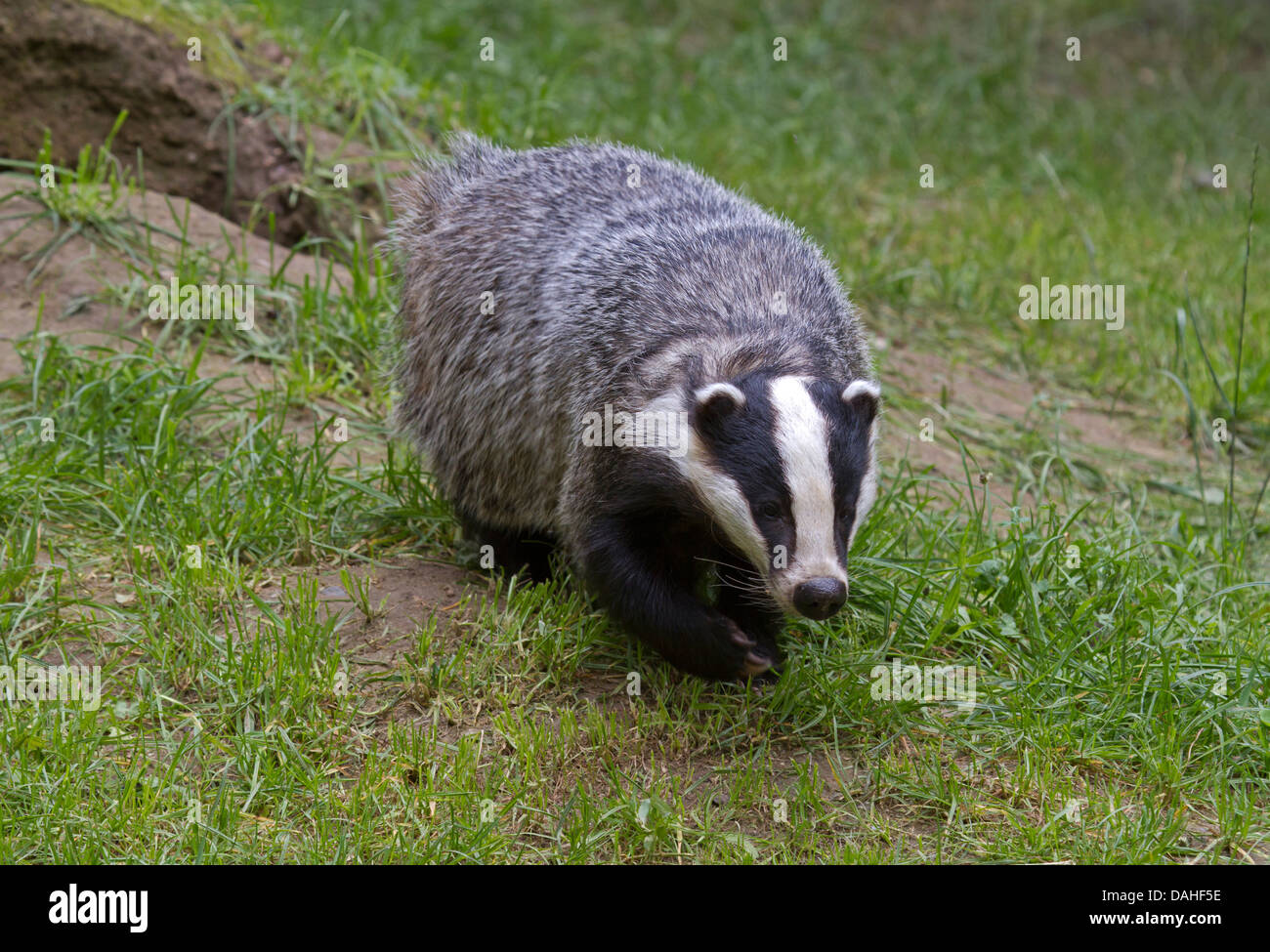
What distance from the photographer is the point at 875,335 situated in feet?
22.9

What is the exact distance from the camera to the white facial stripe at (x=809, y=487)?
360 cm

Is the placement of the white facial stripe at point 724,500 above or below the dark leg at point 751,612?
above

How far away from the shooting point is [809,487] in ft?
Result: 11.8

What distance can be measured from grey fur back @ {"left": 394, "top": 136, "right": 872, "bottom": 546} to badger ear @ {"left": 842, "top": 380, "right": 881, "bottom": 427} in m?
0.22

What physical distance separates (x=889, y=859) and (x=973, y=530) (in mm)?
1616

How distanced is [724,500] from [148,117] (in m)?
4.04

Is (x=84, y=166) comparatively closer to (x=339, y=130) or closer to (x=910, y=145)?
(x=339, y=130)

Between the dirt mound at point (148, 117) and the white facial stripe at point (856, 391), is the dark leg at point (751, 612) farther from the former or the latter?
the dirt mound at point (148, 117)

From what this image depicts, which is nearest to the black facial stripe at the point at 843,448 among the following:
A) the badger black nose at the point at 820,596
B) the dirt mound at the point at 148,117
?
the badger black nose at the point at 820,596

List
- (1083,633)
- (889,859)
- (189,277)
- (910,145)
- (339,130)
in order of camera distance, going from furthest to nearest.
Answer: (910,145)
(339,130)
(189,277)
(1083,633)
(889,859)

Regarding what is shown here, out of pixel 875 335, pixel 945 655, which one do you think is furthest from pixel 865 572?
pixel 875 335

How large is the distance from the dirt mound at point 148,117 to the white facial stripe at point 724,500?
10.4 ft

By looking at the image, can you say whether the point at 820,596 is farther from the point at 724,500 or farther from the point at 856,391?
the point at 856,391

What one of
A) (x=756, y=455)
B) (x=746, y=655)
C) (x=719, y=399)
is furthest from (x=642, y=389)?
(x=746, y=655)
